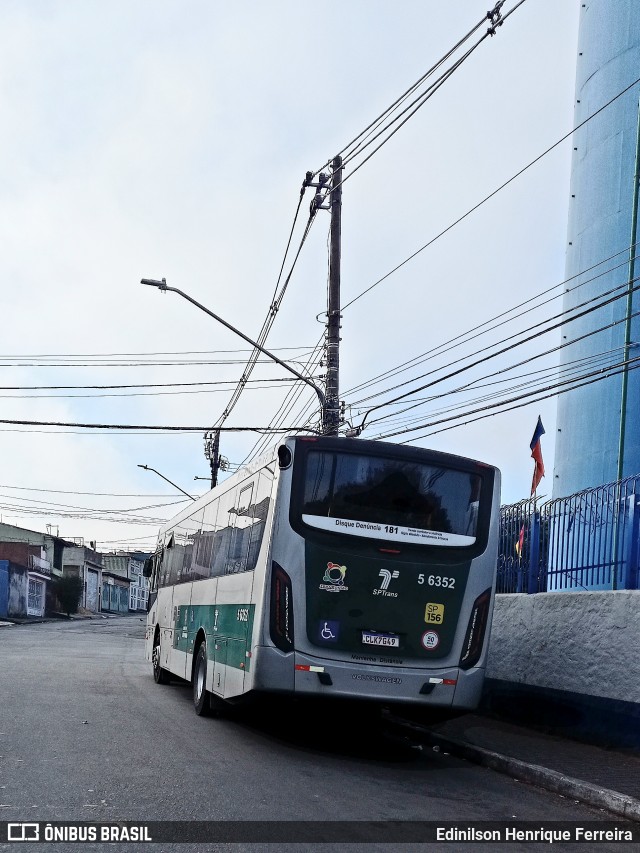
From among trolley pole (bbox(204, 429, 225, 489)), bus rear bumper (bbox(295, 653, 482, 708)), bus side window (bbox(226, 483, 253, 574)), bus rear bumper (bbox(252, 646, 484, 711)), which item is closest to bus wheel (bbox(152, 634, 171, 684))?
bus side window (bbox(226, 483, 253, 574))

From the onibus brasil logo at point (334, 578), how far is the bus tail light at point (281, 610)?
14.8 inches

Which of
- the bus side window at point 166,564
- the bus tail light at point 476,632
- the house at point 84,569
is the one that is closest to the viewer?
the bus tail light at point 476,632

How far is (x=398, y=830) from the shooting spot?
7.04 m

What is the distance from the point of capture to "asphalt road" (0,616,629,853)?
7.13 metres

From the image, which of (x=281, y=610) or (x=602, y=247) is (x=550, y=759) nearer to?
(x=281, y=610)

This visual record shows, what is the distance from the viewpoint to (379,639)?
10414 millimetres

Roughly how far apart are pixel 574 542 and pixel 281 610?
4294mm

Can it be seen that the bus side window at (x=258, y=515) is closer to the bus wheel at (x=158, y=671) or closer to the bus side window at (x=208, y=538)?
the bus side window at (x=208, y=538)

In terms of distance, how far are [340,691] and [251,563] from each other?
180 centimetres

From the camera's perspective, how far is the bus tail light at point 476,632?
35.1 ft

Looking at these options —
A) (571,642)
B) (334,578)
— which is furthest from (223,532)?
(571,642)

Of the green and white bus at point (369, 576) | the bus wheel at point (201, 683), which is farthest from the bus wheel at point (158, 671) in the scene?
the green and white bus at point (369, 576)

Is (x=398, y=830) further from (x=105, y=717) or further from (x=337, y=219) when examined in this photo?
(x=337, y=219)

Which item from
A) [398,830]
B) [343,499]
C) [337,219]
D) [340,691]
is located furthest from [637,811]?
[337,219]
